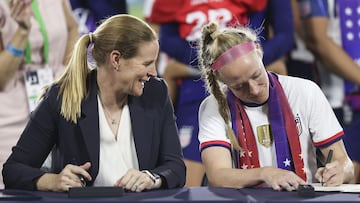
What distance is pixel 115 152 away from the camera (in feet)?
10.6

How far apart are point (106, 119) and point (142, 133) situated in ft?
0.51

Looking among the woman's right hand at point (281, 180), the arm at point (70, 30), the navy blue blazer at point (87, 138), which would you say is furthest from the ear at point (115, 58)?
the arm at point (70, 30)

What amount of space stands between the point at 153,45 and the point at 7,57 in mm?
939

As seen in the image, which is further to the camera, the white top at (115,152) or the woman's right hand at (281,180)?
the white top at (115,152)

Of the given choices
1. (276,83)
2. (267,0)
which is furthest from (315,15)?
(276,83)

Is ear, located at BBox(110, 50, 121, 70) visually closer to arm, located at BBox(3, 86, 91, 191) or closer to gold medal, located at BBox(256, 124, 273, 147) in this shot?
arm, located at BBox(3, 86, 91, 191)

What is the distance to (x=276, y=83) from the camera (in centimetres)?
332

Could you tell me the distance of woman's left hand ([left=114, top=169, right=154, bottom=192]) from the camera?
9.31ft

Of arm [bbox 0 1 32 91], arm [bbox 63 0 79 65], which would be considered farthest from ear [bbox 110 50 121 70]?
arm [bbox 63 0 79 65]

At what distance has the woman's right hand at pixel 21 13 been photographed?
387 cm

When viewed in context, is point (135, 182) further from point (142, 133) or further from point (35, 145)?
point (35, 145)

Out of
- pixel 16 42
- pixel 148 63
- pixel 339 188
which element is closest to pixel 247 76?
pixel 148 63

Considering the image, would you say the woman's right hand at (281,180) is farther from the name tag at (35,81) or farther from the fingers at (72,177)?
the name tag at (35,81)

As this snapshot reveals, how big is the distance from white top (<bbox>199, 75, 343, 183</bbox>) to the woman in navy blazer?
0.16 metres
